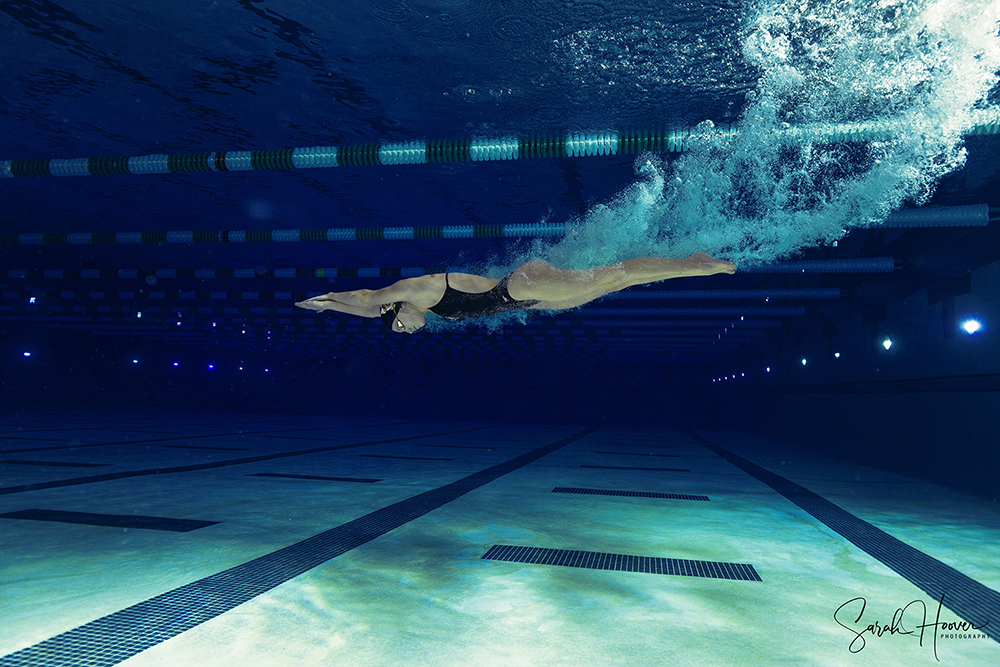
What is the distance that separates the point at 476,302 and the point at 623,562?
272 centimetres

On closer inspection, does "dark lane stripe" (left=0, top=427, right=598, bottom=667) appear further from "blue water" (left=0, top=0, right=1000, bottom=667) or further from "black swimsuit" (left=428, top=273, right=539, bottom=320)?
"black swimsuit" (left=428, top=273, right=539, bottom=320)

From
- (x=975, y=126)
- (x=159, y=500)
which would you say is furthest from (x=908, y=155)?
(x=159, y=500)

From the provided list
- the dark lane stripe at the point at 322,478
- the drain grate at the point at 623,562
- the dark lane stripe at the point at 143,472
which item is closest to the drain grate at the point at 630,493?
the dark lane stripe at the point at 322,478

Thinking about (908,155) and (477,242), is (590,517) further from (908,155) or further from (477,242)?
(477,242)

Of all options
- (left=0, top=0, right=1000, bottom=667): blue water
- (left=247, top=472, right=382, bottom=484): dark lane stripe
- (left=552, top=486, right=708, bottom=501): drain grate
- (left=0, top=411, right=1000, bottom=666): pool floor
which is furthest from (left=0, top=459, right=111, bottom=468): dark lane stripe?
(left=552, top=486, right=708, bottom=501): drain grate

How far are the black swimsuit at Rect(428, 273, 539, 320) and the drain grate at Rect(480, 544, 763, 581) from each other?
7.50 ft

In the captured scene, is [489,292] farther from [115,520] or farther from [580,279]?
[115,520]

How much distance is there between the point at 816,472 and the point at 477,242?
258 inches

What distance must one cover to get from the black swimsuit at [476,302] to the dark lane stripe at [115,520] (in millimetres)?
2774

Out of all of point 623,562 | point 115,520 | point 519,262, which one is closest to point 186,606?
point 115,520

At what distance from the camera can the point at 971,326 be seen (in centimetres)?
765

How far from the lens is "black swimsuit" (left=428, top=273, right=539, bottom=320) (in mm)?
5680

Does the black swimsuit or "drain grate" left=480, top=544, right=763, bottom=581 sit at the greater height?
the black swimsuit

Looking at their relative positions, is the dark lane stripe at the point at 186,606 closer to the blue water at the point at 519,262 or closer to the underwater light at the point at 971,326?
the blue water at the point at 519,262
